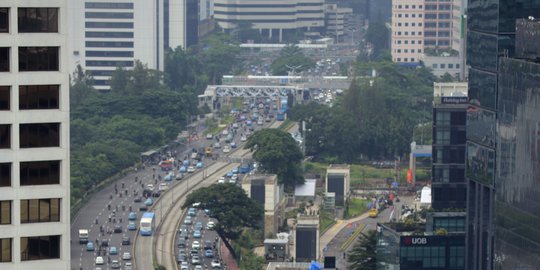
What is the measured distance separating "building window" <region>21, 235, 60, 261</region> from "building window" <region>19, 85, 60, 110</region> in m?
2.86

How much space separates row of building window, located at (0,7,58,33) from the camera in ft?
125

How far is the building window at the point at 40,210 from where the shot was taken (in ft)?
127

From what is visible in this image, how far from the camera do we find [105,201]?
179000 millimetres

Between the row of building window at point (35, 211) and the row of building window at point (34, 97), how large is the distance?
2.06 meters

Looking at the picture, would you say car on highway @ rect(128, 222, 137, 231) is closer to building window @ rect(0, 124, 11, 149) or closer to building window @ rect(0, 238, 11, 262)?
building window @ rect(0, 238, 11, 262)

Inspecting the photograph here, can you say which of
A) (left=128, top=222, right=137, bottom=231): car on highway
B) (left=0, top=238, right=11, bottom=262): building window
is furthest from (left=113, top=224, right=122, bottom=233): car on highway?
(left=0, top=238, right=11, bottom=262): building window

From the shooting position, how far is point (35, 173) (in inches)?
1532

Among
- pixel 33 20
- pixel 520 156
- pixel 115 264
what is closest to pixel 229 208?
pixel 115 264

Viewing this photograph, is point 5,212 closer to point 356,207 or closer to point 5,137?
point 5,137

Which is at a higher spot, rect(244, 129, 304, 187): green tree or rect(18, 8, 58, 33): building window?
rect(18, 8, 58, 33): building window

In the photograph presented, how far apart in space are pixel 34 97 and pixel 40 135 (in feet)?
2.82

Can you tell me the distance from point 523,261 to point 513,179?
454cm

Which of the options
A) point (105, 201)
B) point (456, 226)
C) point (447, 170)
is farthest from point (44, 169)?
point (105, 201)

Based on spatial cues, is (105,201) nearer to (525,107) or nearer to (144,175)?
(144,175)
